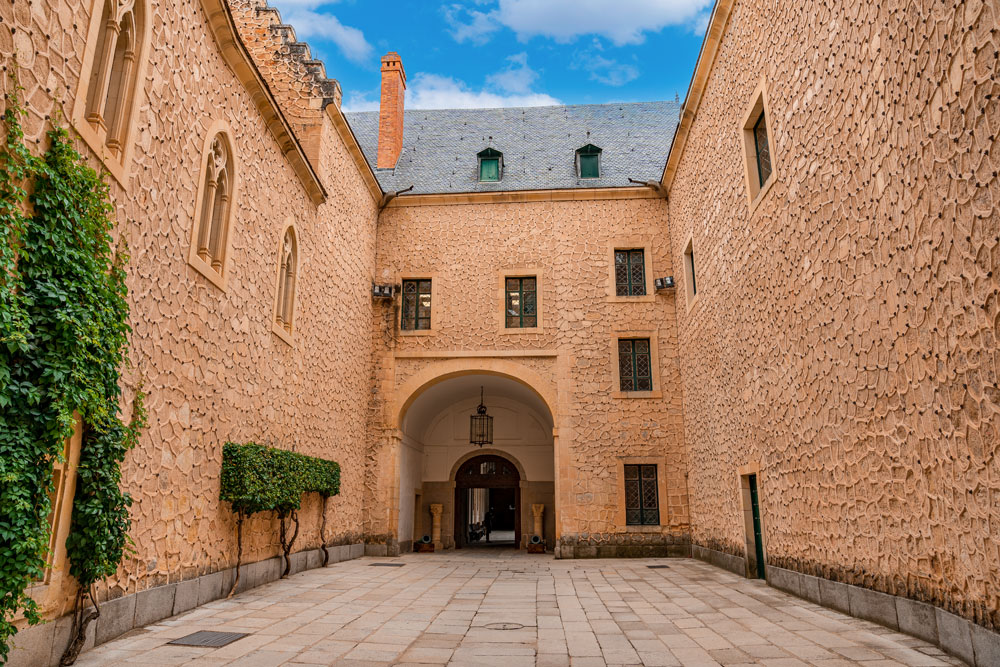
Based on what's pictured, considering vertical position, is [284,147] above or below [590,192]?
below

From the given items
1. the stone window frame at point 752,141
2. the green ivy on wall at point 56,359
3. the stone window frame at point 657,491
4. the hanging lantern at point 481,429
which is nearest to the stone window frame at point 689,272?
the stone window frame at point 657,491

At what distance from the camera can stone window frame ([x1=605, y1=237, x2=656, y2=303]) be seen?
13195 millimetres

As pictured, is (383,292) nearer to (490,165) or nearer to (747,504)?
(490,165)

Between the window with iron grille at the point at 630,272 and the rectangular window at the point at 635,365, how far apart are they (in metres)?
1.03

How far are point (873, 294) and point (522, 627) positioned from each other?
3.89 meters

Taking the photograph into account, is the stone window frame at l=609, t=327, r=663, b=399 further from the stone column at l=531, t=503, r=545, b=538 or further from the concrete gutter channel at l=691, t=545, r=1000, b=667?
the concrete gutter channel at l=691, t=545, r=1000, b=667

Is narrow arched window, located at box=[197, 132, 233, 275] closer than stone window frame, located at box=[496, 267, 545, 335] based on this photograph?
Yes

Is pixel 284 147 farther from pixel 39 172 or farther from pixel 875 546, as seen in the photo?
pixel 875 546

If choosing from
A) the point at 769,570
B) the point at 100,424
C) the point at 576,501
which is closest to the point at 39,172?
the point at 100,424

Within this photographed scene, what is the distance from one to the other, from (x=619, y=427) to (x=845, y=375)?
713cm

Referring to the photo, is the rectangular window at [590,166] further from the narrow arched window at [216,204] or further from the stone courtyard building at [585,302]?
the narrow arched window at [216,204]

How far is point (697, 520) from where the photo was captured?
1162cm

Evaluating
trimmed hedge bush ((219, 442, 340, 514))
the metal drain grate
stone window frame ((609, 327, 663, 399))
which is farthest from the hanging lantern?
the metal drain grate

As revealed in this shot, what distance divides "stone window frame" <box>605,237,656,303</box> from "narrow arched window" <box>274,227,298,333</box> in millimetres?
6330
